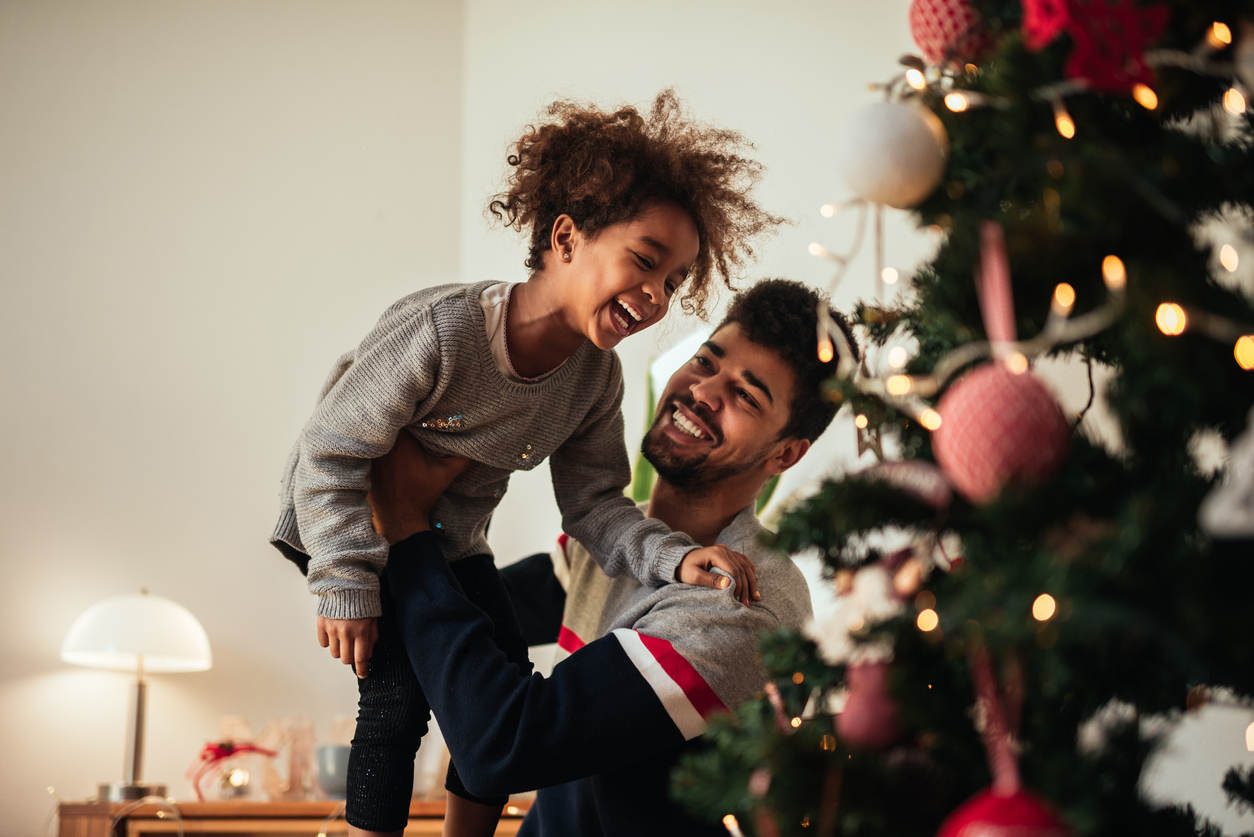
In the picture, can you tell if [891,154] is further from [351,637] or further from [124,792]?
[124,792]

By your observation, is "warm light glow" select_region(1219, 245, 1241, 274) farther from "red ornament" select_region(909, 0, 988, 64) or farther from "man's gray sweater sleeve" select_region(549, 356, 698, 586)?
"man's gray sweater sleeve" select_region(549, 356, 698, 586)

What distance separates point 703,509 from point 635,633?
0.40 m

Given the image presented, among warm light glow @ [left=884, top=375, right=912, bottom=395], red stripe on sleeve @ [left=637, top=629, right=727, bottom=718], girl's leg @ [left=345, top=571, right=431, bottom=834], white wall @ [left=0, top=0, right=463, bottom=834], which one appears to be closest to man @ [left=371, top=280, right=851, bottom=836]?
red stripe on sleeve @ [left=637, top=629, right=727, bottom=718]

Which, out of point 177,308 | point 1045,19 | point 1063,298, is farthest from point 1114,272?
point 177,308

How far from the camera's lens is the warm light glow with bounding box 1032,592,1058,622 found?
41 centimetres

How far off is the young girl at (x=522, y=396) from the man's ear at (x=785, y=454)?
14 cm

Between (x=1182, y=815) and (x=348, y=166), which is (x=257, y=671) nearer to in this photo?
(x=348, y=166)

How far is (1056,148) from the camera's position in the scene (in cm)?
50

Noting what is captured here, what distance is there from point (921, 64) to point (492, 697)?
0.74m

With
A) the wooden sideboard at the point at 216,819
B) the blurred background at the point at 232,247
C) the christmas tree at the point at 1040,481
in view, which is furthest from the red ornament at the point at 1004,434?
the wooden sideboard at the point at 216,819

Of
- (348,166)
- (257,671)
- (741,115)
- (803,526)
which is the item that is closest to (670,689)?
(803,526)

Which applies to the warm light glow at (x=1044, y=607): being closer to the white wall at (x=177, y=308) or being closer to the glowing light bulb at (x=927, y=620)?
the glowing light bulb at (x=927, y=620)

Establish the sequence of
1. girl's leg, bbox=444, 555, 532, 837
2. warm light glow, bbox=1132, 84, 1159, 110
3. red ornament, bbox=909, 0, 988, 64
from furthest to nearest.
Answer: girl's leg, bbox=444, 555, 532, 837 → red ornament, bbox=909, 0, 988, 64 → warm light glow, bbox=1132, 84, 1159, 110

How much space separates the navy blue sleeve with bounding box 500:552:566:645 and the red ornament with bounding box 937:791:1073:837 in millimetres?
1193
